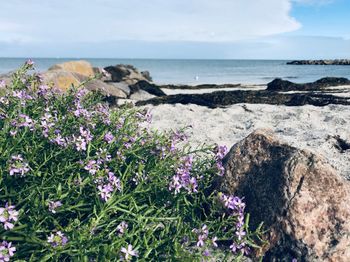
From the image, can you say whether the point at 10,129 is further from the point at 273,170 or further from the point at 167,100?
the point at 167,100

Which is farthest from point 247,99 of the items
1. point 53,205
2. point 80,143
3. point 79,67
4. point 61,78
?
point 53,205

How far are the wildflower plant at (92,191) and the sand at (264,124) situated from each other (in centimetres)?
210

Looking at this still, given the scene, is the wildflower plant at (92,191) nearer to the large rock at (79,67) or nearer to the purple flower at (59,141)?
the purple flower at (59,141)

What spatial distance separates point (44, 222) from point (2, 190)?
288 mm

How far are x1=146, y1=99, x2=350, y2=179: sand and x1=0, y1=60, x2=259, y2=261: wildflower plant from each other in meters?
2.10

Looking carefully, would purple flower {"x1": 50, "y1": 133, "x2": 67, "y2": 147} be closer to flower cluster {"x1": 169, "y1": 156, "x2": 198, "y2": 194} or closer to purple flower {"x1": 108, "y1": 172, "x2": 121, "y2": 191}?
purple flower {"x1": 108, "y1": 172, "x2": 121, "y2": 191}

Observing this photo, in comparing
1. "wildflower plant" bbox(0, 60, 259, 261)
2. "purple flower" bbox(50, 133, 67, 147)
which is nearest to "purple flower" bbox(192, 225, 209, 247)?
"wildflower plant" bbox(0, 60, 259, 261)

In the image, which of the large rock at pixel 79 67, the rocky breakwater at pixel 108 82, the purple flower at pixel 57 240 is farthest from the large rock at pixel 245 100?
the purple flower at pixel 57 240

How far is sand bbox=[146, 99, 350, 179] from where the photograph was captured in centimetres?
499

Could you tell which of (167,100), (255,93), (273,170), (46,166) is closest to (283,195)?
(273,170)

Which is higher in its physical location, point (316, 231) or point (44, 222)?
point (44, 222)

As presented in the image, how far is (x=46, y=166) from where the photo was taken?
7.59ft

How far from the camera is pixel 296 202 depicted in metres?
2.61

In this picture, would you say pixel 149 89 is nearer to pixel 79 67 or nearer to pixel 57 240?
pixel 79 67
